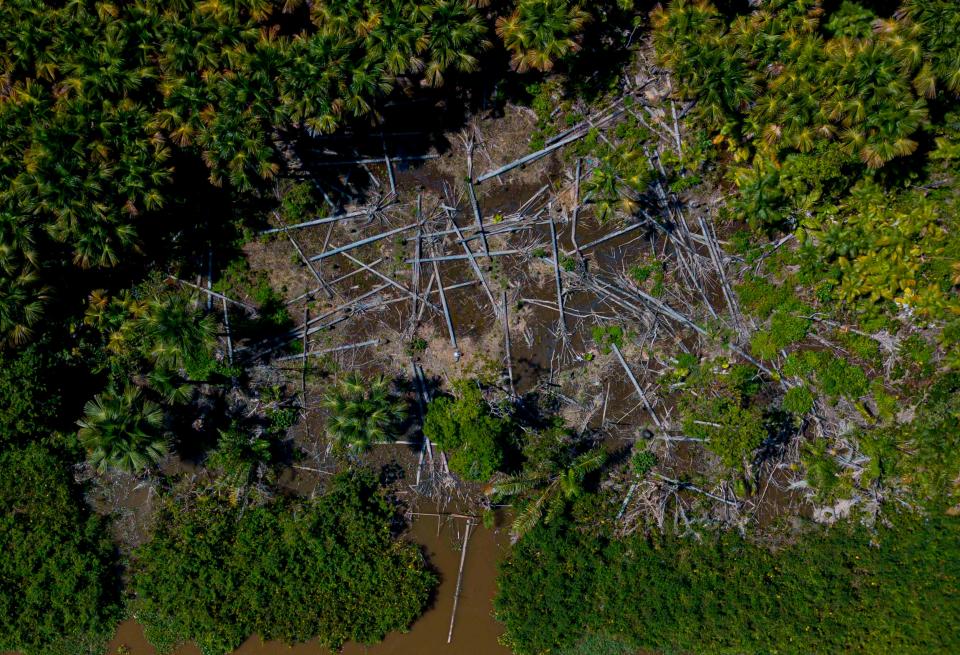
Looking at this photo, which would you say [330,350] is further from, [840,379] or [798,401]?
[840,379]

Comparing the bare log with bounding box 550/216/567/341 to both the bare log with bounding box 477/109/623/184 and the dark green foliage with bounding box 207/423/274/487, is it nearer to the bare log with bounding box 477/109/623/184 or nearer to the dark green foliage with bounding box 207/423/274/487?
the bare log with bounding box 477/109/623/184

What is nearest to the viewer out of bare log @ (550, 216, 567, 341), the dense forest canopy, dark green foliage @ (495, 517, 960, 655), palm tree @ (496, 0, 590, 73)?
palm tree @ (496, 0, 590, 73)

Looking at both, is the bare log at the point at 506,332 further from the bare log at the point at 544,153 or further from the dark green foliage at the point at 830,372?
the dark green foliage at the point at 830,372

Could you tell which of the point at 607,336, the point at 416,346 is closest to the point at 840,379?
the point at 607,336

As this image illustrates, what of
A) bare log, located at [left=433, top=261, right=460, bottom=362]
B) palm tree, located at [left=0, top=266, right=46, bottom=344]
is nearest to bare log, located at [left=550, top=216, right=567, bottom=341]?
bare log, located at [left=433, top=261, right=460, bottom=362]

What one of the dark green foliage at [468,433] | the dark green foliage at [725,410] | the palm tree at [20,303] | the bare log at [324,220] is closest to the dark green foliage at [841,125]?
the dark green foliage at [725,410]
